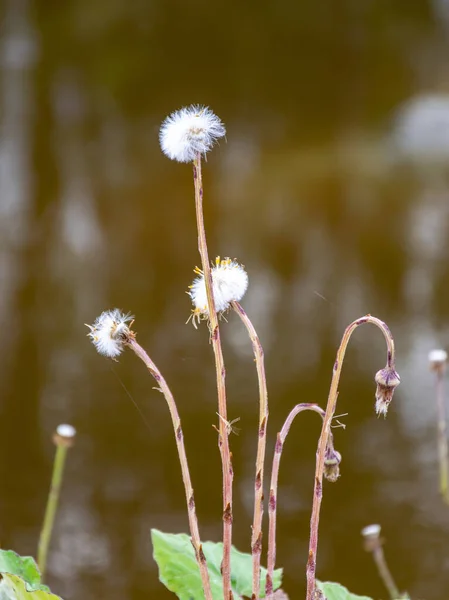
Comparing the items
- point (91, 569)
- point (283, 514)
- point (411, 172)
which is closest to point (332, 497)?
point (283, 514)

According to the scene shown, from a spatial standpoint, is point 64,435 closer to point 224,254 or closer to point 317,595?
point 317,595

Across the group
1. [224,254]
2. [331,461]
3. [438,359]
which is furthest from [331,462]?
[224,254]

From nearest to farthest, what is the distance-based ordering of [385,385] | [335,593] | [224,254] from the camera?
[385,385], [335,593], [224,254]

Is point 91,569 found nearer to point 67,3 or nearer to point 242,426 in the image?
point 242,426

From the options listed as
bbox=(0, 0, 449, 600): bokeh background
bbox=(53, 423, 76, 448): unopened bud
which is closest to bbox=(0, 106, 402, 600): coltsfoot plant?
bbox=(53, 423, 76, 448): unopened bud

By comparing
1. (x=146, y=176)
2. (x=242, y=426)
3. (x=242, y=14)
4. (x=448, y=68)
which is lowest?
(x=242, y=426)

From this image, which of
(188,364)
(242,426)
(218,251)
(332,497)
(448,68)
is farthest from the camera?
(448,68)
